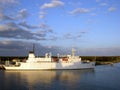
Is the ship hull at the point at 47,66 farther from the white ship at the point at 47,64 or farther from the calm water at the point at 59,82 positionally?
the calm water at the point at 59,82

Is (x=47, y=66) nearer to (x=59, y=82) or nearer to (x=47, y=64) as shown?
(x=47, y=64)

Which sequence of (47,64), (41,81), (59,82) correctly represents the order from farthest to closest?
(47,64) → (41,81) → (59,82)

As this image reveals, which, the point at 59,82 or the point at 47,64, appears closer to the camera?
the point at 59,82

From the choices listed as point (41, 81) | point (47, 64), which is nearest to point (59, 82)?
point (41, 81)

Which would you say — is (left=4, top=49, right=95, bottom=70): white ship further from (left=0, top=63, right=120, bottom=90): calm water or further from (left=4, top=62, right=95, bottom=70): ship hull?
(left=0, top=63, right=120, bottom=90): calm water

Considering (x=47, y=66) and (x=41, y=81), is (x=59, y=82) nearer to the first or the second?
(x=41, y=81)

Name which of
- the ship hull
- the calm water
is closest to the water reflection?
the calm water

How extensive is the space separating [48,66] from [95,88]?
27.3 metres

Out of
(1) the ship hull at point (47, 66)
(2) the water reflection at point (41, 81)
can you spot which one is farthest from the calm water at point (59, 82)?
(1) the ship hull at point (47, 66)

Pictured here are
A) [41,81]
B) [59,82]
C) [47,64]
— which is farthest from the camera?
[47,64]

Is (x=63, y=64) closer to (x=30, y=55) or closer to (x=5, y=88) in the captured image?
(x=30, y=55)

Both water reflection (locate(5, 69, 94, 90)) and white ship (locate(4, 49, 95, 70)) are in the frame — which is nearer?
water reflection (locate(5, 69, 94, 90))

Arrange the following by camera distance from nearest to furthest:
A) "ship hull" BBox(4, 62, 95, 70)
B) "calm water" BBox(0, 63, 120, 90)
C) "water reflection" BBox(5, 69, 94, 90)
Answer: "calm water" BBox(0, 63, 120, 90) < "water reflection" BBox(5, 69, 94, 90) < "ship hull" BBox(4, 62, 95, 70)

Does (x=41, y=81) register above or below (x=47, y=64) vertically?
below
